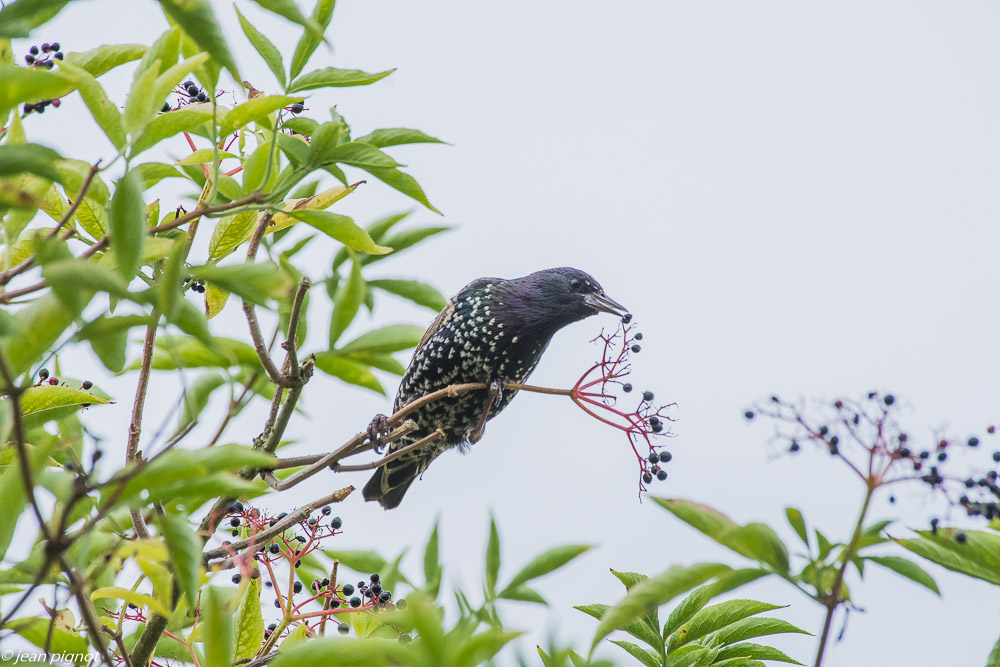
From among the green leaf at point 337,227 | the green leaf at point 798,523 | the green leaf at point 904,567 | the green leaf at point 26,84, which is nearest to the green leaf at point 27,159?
the green leaf at point 26,84

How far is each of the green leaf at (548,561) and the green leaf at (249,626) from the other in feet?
2.49

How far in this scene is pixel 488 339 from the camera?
5188mm

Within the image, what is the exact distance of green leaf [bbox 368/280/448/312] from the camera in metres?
2.95

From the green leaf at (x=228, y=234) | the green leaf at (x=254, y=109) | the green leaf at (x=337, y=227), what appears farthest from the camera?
the green leaf at (x=228, y=234)

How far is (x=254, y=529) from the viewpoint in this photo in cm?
276

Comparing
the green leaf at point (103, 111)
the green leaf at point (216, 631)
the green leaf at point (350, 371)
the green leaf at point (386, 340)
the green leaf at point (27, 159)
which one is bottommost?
the green leaf at point (216, 631)

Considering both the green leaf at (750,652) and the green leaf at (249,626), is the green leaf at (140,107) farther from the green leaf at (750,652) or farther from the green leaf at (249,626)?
the green leaf at (750,652)

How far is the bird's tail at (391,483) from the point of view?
584 cm

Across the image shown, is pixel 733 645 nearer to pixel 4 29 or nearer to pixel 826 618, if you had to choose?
pixel 826 618

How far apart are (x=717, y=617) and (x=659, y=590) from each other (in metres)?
1.00

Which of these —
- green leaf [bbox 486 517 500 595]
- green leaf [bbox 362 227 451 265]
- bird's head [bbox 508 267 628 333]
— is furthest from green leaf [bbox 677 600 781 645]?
bird's head [bbox 508 267 628 333]

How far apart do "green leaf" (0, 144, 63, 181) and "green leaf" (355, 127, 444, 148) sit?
3.05 feet

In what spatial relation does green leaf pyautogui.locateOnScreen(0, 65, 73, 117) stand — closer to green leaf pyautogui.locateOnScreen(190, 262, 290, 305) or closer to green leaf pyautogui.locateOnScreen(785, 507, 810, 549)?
green leaf pyautogui.locateOnScreen(190, 262, 290, 305)

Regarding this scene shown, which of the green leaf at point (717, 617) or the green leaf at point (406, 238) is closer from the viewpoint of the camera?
the green leaf at point (717, 617)
